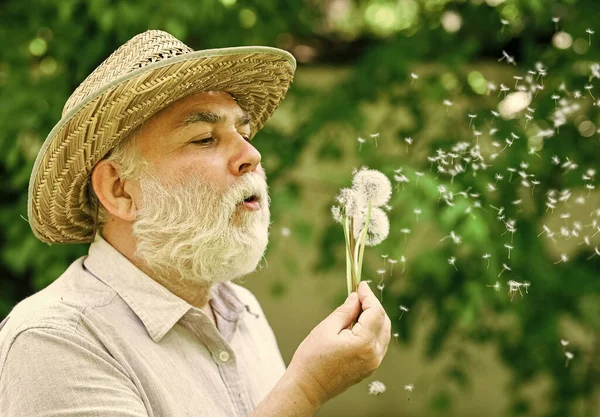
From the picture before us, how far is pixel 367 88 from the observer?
3293mm

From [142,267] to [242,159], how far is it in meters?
0.36

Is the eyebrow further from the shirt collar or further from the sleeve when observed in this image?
the sleeve

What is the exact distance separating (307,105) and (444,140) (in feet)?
2.30

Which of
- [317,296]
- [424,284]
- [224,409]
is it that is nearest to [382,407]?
[317,296]

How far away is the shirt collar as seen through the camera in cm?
164

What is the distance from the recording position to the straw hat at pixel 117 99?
159 cm

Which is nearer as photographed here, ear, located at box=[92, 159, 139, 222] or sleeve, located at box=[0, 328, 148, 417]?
sleeve, located at box=[0, 328, 148, 417]

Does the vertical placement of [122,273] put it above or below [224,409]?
above

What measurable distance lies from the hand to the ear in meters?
0.59

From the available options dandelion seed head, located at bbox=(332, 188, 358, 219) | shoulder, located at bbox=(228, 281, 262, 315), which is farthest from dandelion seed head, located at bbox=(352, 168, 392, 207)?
shoulder, located at bbox=(228, 281, 262, 315)

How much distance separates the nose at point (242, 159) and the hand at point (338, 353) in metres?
0.46

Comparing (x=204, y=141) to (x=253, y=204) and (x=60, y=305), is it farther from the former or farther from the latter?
(x=60, y=305)

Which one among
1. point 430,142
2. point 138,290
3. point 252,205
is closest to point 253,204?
point 252,205

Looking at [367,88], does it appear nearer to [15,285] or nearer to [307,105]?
[307,105]
